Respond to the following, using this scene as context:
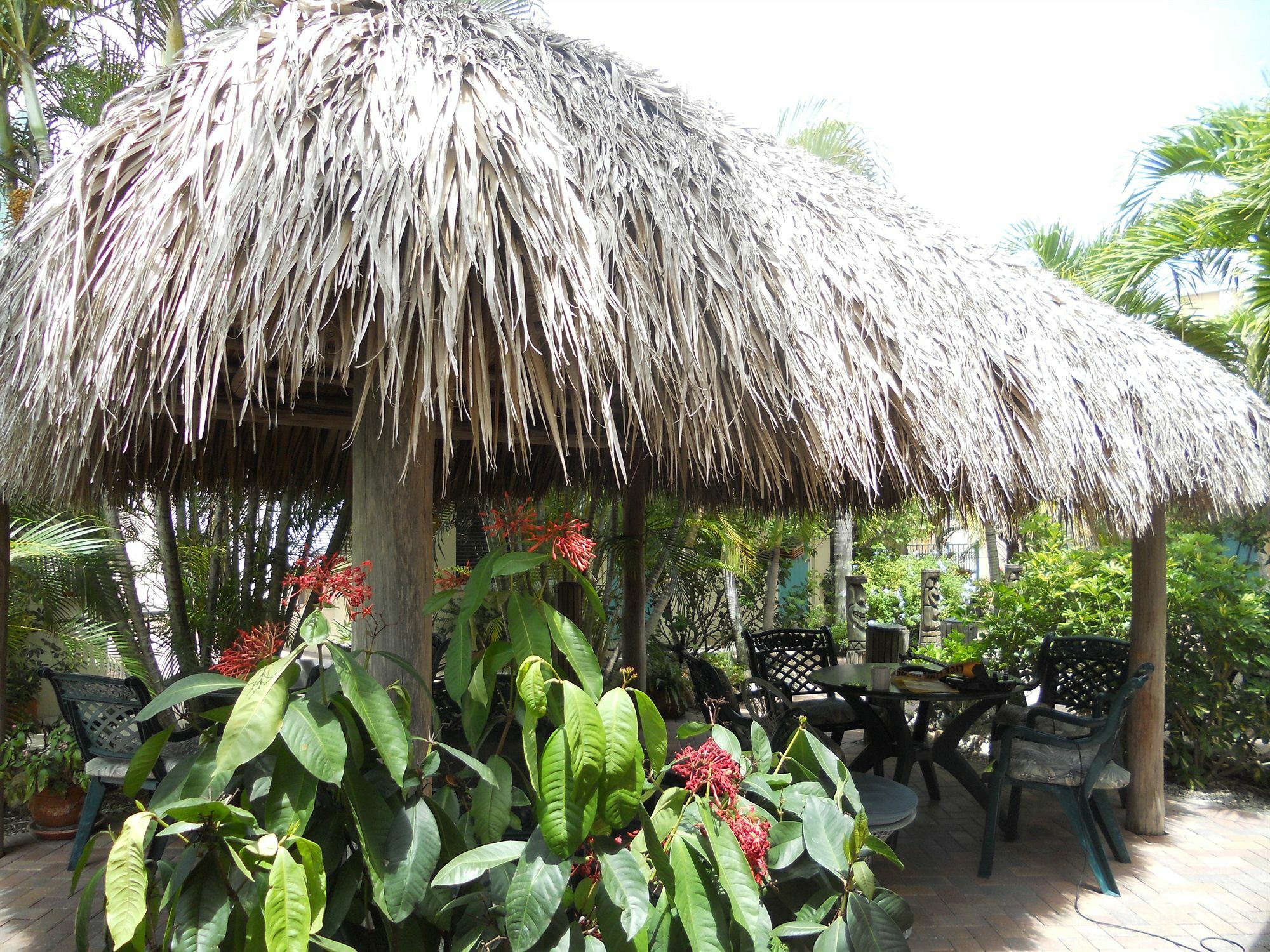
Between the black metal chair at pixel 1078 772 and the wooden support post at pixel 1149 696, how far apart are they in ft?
1.57

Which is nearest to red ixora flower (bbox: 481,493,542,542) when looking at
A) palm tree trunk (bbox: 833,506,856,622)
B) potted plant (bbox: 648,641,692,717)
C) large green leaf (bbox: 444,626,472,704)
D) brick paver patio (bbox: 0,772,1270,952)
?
large green leaf (bbox: 444,626,472,704)

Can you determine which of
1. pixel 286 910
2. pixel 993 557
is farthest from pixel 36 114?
pixel 993 557

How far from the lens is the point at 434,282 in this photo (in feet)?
6.18

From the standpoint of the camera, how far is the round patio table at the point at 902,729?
4234mm

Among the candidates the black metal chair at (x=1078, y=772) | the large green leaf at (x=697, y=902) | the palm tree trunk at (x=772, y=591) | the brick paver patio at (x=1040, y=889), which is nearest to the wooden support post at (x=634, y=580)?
the brick paver patio at (x=1040, y=889)

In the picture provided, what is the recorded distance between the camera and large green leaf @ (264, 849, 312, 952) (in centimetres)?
149

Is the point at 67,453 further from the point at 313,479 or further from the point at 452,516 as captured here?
the point at 452,516

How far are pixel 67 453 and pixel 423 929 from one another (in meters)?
1.64

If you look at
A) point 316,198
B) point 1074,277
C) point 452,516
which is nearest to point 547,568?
point 316,198

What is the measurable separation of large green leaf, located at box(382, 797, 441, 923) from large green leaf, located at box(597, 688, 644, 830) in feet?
1.24

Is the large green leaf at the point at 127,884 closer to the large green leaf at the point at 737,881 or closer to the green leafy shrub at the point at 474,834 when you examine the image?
the green leafy shrub at the point at 474,834

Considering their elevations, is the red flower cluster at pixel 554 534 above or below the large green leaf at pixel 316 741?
above

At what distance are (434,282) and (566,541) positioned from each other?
673 mm

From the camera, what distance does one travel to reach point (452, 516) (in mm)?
7215
